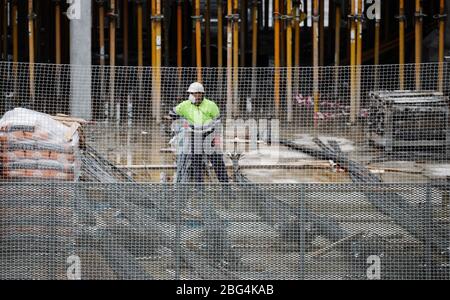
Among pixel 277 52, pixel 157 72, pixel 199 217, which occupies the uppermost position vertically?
pixel 277 52

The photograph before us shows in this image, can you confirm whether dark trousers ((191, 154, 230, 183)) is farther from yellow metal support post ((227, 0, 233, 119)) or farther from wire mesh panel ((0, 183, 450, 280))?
yellow metal support post ((227, 0, 233, 119))

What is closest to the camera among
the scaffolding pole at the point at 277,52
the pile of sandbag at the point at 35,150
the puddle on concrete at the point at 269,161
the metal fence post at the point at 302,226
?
the metal fence post at the point at 302,226

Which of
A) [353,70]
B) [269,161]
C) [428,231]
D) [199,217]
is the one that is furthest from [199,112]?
[353,70]

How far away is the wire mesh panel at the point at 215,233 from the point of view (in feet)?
36.5

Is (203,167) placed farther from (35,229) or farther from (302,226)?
(35,229)

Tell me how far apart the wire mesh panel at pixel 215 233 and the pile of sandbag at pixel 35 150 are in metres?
1.15

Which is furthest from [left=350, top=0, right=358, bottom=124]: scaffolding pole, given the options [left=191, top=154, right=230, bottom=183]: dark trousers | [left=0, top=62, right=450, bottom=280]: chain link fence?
[left=191, top=154, right=230, bottom=183]: dark trousers

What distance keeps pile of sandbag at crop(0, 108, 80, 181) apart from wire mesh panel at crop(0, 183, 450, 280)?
1.15 metres

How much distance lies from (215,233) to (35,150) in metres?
2.69

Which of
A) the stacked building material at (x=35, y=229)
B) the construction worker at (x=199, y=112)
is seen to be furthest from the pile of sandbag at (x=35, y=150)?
the construction worker at (x=199, y=112)

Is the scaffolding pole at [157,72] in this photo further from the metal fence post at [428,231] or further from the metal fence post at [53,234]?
the metal fence post at [428,231]

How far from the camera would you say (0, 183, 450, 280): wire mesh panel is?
36.5 ft

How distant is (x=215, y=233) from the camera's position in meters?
11.2

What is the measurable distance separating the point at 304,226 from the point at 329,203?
37 cm
